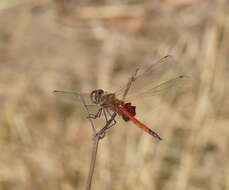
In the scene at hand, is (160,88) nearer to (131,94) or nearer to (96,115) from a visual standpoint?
(131,94)

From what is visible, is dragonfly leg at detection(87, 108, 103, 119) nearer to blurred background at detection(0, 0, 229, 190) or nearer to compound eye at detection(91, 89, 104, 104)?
compound eye at detection(91, 89, 104, 104)

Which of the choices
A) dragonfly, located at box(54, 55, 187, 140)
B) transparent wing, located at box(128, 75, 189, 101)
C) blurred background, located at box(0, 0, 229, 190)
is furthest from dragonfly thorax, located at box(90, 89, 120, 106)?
blurred background, located at box(0, 0, 229, 190)

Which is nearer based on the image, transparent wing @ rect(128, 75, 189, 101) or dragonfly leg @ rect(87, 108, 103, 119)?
dragonfly leg @ rect(87, 108, 103, 119)

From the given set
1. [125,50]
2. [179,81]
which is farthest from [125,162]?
[125,50]

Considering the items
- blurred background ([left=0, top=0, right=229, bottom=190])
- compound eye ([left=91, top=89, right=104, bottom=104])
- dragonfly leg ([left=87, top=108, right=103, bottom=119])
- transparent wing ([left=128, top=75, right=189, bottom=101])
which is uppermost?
blurred background ([left=0, top=0, right=229, bottom=190])

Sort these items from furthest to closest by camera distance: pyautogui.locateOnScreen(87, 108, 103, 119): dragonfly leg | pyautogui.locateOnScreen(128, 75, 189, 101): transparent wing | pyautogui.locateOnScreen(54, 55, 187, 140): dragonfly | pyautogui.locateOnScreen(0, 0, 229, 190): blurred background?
pyautogui.locateOnScreen(0, 0, 229, 190): blurred background → pyautogui.locateOnScreen(128, 75, 189, 101): transparent wing → pyautogui.locateOnScreen(54, 55, 187, 140): dragonfly → pyautogui.locateOnScreen(87, 108, 103, 119): dragonfly leg

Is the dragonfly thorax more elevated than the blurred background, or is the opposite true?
the blurred background

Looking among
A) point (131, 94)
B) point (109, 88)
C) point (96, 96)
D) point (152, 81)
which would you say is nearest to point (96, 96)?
point (96, 96)

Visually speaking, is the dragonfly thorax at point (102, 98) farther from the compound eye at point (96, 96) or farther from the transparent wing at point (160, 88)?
the transparent wing at point (160, 88)
